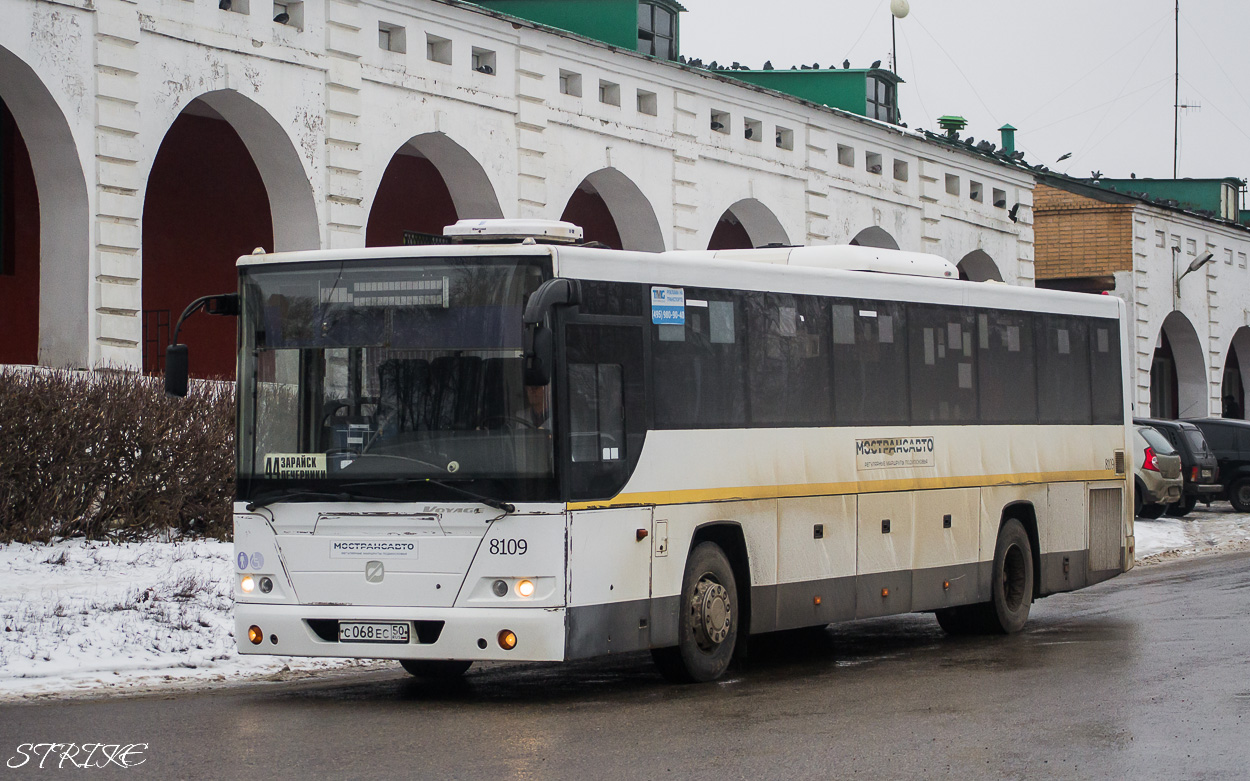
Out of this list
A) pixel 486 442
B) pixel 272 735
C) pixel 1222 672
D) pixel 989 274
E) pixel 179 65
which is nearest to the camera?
pixel 272 735

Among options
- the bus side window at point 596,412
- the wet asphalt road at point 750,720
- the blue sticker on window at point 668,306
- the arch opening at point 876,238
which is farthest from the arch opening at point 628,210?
the bus side window at point 596,412

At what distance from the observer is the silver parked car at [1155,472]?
2983cm

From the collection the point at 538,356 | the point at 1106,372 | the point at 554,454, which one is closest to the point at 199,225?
the point at 1106,372

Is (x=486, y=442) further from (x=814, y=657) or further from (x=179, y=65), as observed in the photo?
(x=179, y=65)

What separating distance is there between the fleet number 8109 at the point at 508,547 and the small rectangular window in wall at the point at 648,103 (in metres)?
20.3

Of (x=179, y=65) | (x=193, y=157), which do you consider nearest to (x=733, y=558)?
(x=179, y=65)

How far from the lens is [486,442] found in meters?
10.3

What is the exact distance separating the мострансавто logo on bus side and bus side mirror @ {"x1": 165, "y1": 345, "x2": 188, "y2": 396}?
490 cm

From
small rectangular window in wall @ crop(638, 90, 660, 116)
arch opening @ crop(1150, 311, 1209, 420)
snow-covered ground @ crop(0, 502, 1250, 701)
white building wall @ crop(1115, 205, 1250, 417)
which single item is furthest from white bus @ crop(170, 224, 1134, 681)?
arch opening @ crop(1150, 311, 1209, 420)

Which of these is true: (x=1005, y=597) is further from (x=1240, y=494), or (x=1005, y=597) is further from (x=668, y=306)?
(x=1240, y=494)

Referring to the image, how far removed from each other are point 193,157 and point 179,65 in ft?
19.7

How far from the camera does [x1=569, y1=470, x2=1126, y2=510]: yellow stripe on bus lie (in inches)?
431

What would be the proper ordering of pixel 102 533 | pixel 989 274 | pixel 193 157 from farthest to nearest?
pixel 989 274, pixel 193 157, pixel 102 533

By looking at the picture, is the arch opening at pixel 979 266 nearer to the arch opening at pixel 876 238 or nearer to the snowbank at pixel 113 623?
the arch opening at pixel 876 238
